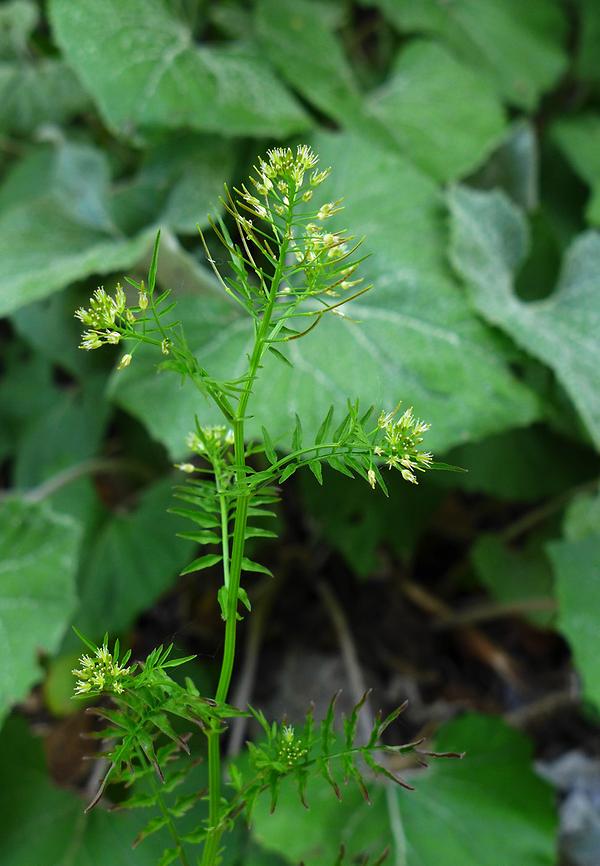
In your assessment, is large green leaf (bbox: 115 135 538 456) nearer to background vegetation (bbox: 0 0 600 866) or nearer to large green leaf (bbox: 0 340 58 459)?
background vegetation (bbox: 0 0 600 866)

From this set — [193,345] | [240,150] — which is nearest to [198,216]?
[240,150]

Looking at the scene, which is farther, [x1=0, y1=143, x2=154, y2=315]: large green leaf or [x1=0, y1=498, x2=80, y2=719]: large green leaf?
[x1=0, y1=143, x2=154, y2=315]: large green leaf

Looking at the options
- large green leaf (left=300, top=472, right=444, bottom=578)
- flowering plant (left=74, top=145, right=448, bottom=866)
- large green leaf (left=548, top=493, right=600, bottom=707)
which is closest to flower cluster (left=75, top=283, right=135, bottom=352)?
flowering plant (left=74, top=145, right=448, bottom=866)

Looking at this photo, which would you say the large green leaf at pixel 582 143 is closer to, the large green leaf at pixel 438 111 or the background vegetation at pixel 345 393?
the background vegetation at pixel 345 393

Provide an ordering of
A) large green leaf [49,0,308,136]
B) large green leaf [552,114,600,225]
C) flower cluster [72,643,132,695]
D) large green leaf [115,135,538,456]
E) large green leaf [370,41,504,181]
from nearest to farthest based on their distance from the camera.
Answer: flower cluster [72,643,132,695]
large green leaf [115,135,538,456]
large green leaf [49,0,308,136]
large green leaf [370,41,504,181]
large green leaf [552,114,600,225]

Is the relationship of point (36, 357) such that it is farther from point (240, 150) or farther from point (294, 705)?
point (294, 705)

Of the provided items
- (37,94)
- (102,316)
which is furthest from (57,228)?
(102,316)

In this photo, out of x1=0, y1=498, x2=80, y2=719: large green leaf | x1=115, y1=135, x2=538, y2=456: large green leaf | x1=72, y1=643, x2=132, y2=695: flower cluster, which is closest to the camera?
x1=72, y1=643, x2=132, y2=695: flower cluster
